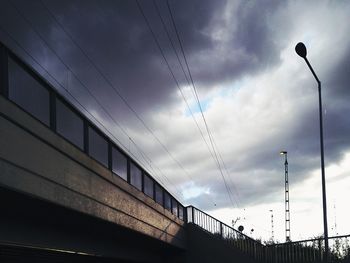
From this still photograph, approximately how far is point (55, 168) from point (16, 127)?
2186mm

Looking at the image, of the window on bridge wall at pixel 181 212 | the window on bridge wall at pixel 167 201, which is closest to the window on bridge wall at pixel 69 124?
the window on bridge wall at pixel 167 201

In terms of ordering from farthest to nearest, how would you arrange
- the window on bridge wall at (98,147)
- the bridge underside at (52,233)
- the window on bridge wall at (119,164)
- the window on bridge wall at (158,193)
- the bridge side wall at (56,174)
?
the window on bridge wall at (158,193)
the window on bridge wall at (119,164)
the window on bridge wall at (98,147)
the bridge underside at (52,233)
the bridge side wall at (56,174)

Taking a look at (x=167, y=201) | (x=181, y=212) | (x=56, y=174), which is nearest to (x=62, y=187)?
(x=56, y=174)

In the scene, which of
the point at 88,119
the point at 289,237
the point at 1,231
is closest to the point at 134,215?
the point at 88,119

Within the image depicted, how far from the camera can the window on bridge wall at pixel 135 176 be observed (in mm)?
21734

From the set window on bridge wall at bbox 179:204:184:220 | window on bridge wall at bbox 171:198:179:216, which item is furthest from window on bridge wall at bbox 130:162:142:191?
window on bridge wall at bbox 179:204:184:220

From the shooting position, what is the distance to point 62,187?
13078 millimetres

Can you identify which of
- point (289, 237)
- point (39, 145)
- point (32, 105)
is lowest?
point (289, 237)

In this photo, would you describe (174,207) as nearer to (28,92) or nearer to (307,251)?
(307,251)

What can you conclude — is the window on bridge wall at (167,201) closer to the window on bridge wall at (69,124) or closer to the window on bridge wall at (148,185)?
the window on bridge wall at (148,185)

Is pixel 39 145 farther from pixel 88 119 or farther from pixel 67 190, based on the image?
pixel 88 119

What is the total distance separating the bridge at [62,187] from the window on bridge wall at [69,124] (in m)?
0.03

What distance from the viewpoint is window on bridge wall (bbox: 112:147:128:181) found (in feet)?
63.1

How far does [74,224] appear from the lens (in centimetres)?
1583
